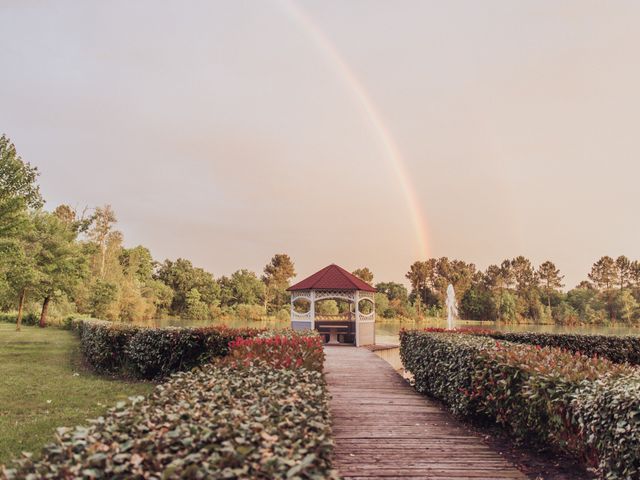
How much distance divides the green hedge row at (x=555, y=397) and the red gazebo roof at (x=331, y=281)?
10.9 metres

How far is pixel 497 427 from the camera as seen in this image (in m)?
6.40

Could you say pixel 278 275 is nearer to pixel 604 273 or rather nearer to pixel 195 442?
pixel 604 273

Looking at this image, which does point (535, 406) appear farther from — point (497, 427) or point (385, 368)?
point (385, 368)

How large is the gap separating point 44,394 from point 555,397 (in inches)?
341

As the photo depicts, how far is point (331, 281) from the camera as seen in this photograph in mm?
19234

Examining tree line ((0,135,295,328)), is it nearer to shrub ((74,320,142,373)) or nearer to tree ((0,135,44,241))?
tree ((0,135,44,241))

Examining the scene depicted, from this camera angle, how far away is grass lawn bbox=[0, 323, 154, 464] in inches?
239

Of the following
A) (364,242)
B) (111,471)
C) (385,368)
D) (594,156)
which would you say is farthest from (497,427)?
(364,242)

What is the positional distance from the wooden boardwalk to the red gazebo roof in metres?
9.70

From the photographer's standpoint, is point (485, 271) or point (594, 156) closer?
point (594, 156)

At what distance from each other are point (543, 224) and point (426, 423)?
98.5ft

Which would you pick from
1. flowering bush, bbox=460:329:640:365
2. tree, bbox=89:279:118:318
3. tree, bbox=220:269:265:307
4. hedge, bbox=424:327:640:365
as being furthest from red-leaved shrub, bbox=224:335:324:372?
tree, bbox=220:269:265:307

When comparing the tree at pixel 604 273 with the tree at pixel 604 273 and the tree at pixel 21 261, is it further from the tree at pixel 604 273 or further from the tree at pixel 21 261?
the tree at pixel 21 261

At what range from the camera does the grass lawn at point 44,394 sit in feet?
20.0
